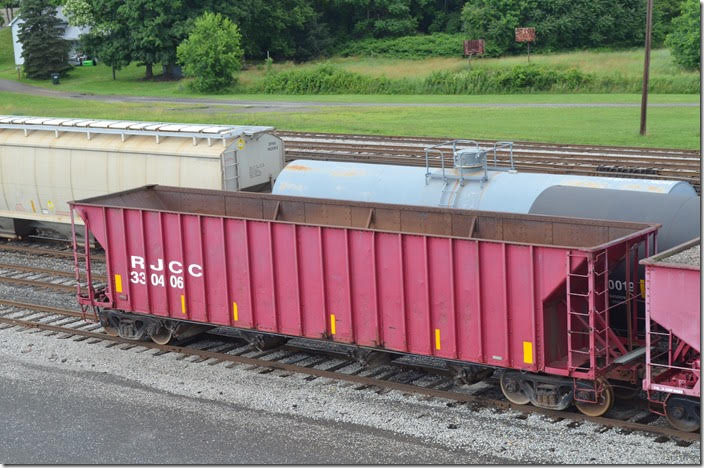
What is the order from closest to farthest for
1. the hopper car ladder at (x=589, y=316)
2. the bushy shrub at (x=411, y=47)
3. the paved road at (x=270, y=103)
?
the hopper car ladder at (x=589, y=316)
the paved road at (x=270, y=103)
the bushy shrub at (x=411, y=47)

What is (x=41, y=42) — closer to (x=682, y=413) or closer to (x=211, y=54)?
(x=211, y=54)

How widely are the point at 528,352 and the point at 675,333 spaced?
7.05ft

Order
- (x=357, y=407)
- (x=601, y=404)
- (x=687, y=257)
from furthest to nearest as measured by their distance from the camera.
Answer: (x=357, y=407), (x=601, y=404), (x=687, y=257)

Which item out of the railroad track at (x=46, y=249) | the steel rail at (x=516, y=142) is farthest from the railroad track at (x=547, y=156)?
the railroad track at (x=46, y=249)

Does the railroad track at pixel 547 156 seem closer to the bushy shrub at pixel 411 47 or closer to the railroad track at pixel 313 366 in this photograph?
the railroad track at pixel 313 366

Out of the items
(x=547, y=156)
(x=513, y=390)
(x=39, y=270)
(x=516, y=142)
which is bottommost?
(x=513, y=390)

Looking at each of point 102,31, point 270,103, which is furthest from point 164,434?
point 102,31

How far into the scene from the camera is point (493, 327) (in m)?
13.9

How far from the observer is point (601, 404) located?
13570mm

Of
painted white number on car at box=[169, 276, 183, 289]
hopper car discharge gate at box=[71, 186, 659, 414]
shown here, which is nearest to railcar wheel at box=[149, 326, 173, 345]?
→ hopper car discharge gate at box=[71, 186, 659, 414]

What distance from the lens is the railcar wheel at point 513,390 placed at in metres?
14.1

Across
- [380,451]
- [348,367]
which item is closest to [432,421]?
[380,451]

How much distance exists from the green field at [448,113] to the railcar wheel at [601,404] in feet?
85.8

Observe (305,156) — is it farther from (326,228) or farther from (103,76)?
(103,76)
